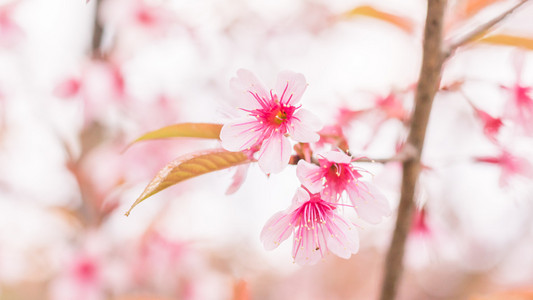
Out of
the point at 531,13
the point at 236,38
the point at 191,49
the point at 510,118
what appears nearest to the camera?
the point at 510,118

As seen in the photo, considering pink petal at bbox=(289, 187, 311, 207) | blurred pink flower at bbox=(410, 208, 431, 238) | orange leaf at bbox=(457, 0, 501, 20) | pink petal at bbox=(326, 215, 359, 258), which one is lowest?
blurred pink flower at bbox=(410, 208, 431, 238)

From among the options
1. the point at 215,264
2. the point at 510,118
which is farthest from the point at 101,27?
the point at 215,264

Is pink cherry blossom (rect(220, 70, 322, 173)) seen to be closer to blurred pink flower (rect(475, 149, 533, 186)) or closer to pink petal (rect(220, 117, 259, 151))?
pink petal (rect(220, 117, 259, 151))

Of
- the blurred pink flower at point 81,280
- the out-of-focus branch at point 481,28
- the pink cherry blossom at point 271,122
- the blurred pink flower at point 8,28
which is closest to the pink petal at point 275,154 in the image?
the pink cherry blossom at point 271,122

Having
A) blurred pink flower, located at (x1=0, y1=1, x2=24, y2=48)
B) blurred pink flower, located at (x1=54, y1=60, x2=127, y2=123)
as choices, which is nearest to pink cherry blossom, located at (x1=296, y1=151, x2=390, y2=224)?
blurred pink flower, located at (x1=54, y1=60, x2=127, y2=123)

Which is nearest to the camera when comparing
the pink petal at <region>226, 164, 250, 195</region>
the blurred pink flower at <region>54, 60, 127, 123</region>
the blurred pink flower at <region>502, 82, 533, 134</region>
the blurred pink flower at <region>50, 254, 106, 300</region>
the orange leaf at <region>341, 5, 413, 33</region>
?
the pink petal at <region>226, 164, 250, 195</region>

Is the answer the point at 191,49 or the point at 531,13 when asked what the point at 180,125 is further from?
the point at 531,13

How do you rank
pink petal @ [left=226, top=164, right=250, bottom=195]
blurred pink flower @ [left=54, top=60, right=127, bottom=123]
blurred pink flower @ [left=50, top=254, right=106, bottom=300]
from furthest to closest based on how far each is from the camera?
blurred pink flower @ [left=54, top=60, right=127, bottom=123] → blurred pink flower @ [left=50, top=254, right=106, bottom=300] → pink petal @ [left=226, top=164, right=250, bottom=195]

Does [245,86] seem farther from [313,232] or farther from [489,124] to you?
[489,124]
